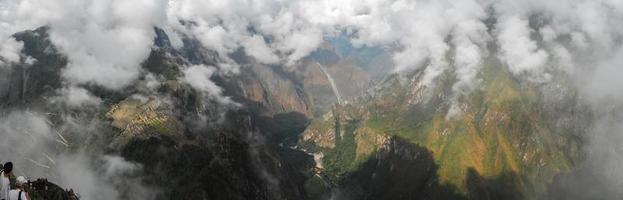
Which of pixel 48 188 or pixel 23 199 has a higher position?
pixel 48 188

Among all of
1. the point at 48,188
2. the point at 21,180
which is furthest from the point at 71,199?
the point at 21,180

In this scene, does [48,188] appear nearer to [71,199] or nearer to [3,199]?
[71,199]

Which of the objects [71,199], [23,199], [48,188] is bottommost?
[23,199]

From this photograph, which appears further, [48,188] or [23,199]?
[48,188]

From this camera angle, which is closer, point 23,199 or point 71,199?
point 23,199

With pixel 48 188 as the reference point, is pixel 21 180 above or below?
below

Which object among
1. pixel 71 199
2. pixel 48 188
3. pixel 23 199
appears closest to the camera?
pixel 23 199

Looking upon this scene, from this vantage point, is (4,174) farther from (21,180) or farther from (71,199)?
(71,199)

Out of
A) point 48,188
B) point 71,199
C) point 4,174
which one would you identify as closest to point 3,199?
point 4,174

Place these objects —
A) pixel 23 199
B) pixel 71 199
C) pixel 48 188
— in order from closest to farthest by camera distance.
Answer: pixel 23 199 < pixel 71 199 < pixel 48 188
